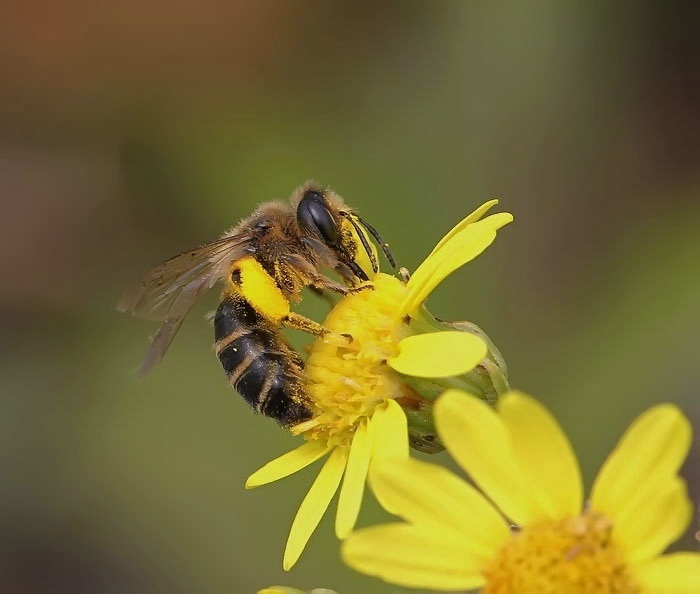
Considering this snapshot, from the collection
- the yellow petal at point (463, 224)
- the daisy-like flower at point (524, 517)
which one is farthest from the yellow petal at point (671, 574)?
the yellow petal at point (463, 224)

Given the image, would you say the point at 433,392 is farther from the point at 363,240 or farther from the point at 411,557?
the point at 411,557

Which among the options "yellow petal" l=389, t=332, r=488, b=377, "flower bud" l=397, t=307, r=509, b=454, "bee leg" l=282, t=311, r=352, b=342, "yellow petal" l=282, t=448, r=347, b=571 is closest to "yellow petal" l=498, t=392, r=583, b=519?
"yellow petal" l=389, t=332, r=488, b=377

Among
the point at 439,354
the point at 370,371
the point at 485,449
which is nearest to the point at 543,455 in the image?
the point at 485,449

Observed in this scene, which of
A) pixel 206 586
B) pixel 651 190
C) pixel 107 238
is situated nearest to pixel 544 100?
pixel 651 190

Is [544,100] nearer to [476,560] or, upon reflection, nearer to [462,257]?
[462,257]

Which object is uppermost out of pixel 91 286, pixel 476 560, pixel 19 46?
pixel 19 46
